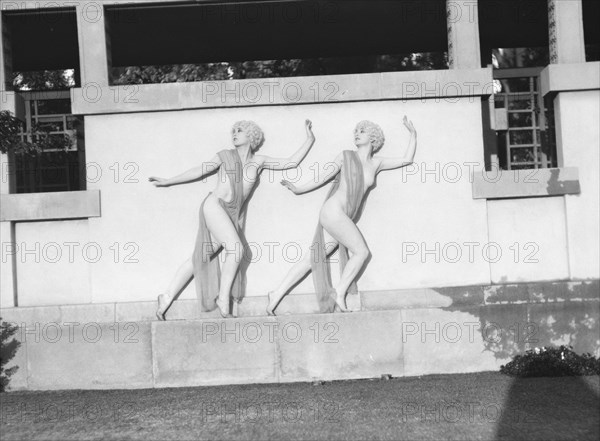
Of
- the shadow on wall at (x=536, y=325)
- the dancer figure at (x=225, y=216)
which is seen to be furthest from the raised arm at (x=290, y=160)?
the shadow on wall at (x=536, y=325)

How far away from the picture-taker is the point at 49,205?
10.8 metres

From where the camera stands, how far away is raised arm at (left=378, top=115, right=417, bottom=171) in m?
10.8

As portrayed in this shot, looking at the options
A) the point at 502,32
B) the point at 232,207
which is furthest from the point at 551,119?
the point at 232,207

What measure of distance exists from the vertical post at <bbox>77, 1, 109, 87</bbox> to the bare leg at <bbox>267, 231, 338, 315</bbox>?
3.24m

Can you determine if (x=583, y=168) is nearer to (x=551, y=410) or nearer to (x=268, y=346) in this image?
(x=551, y=410)

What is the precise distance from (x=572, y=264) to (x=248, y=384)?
4228 mm

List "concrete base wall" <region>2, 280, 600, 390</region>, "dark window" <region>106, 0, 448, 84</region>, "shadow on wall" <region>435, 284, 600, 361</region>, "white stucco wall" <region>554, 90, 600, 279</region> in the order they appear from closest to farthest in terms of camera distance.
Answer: "concrete base wall" <region>2, 280, 600, 390</region>, "shadow on wall" <region>435, 284, 600, 361</region>, "white stucco wall" <region>554, 90, 600, 279</region>, "dark window" <region>106, 0, 448, 84</region>

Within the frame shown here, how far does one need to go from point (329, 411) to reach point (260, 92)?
4.14m

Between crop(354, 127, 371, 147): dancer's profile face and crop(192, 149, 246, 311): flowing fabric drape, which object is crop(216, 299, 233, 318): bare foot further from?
crop(354, 127, 371, 147): dancer's profile face

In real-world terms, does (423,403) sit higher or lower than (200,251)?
lower

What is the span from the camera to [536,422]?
8.05 m

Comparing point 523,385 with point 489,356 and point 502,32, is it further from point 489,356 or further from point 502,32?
point 502,32

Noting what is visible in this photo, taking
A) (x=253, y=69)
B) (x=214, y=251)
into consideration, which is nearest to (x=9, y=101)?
(x=214, y=251)

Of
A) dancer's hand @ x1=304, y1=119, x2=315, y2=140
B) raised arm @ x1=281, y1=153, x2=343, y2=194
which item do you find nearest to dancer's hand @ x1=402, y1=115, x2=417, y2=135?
raised arm @ x1=281, y1=153, x2=343, y2=194
